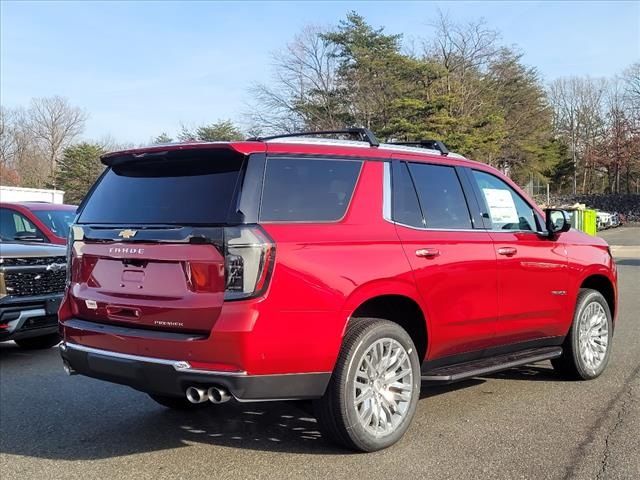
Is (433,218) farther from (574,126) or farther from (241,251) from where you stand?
(574,126)

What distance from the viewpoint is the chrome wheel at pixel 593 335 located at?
5898 mm

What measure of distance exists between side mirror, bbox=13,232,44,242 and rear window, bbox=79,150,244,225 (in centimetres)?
386

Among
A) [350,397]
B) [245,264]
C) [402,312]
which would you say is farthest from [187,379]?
[402,312]

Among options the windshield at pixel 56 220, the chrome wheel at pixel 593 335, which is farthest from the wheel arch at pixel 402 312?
the windshield at pixel 56 220

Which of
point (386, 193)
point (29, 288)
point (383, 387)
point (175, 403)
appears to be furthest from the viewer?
point (29, 288)

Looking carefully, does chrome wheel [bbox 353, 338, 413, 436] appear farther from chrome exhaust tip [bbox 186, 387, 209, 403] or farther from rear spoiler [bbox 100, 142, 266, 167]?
rear spoiler [bbox 100, 142, 266, 167]

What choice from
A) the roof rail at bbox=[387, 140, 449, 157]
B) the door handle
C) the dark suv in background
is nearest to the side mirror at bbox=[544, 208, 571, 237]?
the roof rail at bbox=[387, 140, 449, 157]

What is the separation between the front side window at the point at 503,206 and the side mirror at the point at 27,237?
5394mm

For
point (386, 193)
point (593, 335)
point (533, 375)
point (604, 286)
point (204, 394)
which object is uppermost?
point (386, 193)

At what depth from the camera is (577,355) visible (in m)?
5.78

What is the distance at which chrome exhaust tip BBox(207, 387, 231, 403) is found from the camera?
3562 millimetres

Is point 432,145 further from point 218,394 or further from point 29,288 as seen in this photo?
point 29,288

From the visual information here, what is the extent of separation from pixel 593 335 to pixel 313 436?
3.06 meters

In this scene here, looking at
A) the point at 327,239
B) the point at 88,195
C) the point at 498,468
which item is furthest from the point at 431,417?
the point at 88,195
